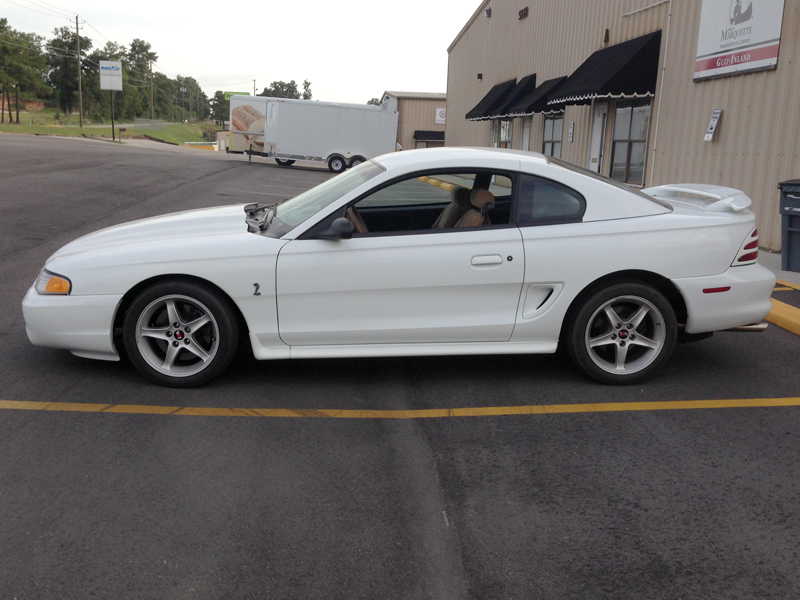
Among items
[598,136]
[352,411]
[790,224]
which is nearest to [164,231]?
[352,411]

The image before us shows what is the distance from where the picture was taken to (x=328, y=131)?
3622 cm

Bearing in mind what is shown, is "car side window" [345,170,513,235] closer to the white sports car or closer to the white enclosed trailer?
the white sports car

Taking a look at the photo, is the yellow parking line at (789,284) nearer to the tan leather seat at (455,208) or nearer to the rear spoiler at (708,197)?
the rear spoiler at (708,197)

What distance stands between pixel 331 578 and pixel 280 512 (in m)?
0.57

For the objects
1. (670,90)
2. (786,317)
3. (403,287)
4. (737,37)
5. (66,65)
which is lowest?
(786,317)

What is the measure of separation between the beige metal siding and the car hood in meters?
47.9

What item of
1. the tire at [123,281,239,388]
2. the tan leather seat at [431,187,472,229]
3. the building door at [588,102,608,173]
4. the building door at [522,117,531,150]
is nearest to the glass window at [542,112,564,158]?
the building door at [522,117,531,150]

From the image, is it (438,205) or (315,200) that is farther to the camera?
(438,205)

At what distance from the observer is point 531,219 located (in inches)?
195

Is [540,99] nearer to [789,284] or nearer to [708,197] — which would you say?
[789,284]

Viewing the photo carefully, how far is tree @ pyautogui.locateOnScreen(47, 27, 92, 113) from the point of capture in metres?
103

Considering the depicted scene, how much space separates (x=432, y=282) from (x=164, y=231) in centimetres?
196

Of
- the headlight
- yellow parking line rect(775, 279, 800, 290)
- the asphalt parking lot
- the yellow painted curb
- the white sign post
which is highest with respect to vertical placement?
the white sign post

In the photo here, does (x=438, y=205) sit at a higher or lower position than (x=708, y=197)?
lower
